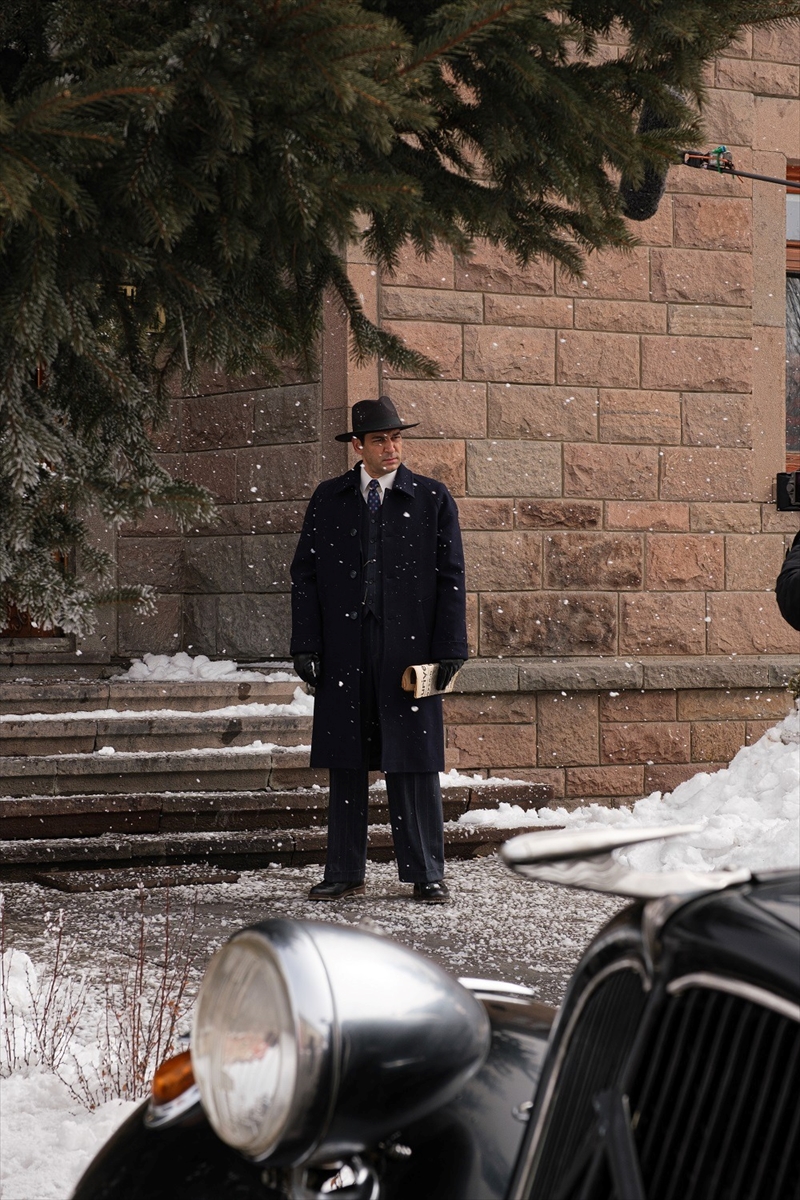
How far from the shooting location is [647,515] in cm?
912

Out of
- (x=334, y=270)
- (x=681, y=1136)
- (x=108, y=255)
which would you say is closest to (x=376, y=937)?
(x=681, y=1136)

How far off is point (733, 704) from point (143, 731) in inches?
149

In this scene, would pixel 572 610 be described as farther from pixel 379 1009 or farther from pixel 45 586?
pixel 379 1009

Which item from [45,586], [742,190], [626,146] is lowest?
[45,586]

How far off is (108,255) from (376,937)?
1967mm

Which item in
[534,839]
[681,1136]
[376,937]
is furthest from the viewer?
[376,937]

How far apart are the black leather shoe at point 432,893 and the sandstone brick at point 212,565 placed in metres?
3.37

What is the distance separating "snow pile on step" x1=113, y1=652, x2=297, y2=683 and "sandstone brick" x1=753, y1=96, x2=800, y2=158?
14.9 feet

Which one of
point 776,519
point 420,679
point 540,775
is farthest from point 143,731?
point 776,519

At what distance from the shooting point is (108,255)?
3299 millimetres

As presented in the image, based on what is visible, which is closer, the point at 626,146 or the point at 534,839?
the point at 534,839

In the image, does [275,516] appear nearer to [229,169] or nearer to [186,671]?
[186,671]

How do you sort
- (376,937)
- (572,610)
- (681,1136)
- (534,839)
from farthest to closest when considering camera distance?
(572,610) < (376,937) < (534,839) < (681,1136)

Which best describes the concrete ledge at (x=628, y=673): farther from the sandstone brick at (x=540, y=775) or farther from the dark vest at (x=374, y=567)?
the dark vest at (x=374, y=567)
